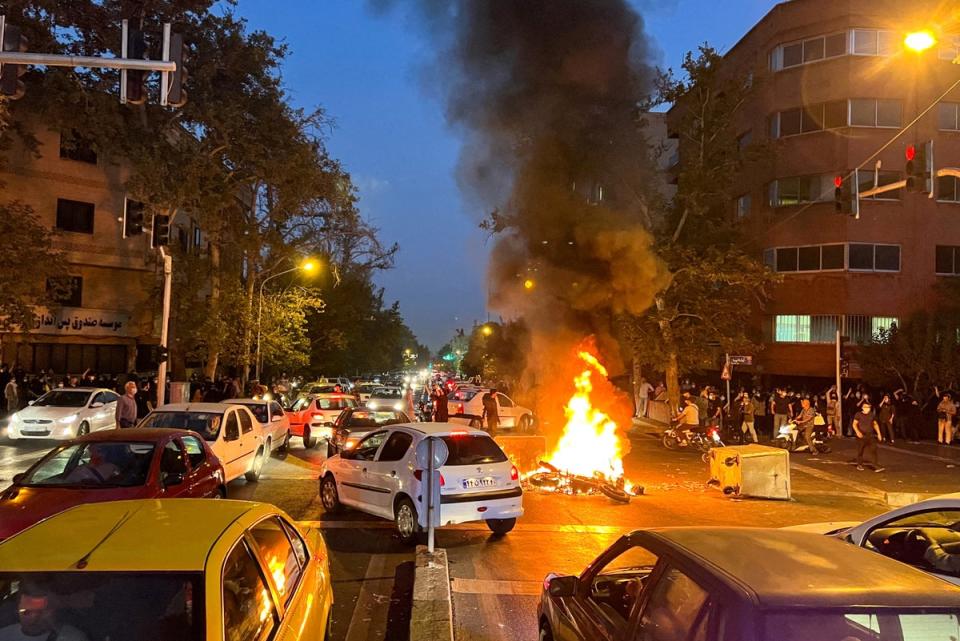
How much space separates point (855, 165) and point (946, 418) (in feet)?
41.6

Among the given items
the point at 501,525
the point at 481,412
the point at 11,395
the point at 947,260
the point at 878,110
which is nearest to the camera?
the point at 501,525

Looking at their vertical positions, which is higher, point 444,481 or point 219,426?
point 219,426

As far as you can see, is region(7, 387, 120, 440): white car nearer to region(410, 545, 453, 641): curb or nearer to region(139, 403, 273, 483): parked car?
region(139, 403, 273, 483): parked car

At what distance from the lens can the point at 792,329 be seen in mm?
30188

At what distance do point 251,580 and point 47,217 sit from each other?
104 feet

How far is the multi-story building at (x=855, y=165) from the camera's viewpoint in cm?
2842

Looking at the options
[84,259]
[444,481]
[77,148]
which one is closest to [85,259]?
[84,259]

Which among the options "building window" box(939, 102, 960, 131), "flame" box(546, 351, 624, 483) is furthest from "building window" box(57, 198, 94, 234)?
"building window" box(939, 102, 960, 131)

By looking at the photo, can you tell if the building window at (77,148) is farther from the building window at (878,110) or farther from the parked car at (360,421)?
the building window at (878,110)

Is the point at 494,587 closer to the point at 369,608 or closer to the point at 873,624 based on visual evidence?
the point at 369,608

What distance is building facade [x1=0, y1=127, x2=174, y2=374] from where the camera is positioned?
1160 inches

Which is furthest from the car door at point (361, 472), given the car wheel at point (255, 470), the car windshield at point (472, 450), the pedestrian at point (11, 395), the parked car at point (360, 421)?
the pedestrian at point (11, 395)

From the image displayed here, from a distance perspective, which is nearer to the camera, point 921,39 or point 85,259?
point 921,39

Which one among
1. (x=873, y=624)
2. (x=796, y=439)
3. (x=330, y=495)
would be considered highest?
(x=873, y=624)
